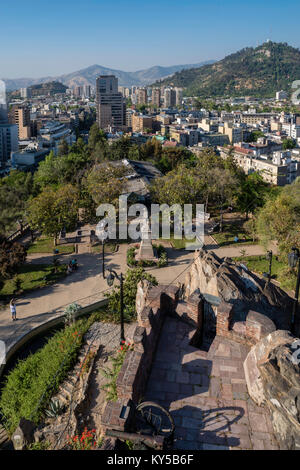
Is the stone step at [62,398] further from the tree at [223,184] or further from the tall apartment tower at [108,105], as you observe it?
the tall apartment tower at [108,105]

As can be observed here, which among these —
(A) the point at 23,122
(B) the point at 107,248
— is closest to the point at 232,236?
(B) the point at 107,248

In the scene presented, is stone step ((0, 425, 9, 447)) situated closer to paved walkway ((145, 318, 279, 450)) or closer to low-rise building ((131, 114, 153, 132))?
paved walkway ((145, 318, 279, 450))

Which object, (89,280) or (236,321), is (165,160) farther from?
(236,321)

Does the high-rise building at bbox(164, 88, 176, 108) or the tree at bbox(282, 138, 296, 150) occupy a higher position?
the high-rise building at bbox(164, 88, 176, 108)

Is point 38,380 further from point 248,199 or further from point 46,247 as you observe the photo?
point 248,199

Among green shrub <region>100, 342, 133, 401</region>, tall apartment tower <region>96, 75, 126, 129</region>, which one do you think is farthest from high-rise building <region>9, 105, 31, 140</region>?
green shrub <region>100, 342, 133, 401</region>

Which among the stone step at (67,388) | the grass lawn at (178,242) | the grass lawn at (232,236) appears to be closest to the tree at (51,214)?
the grass lawn at (178,242)
